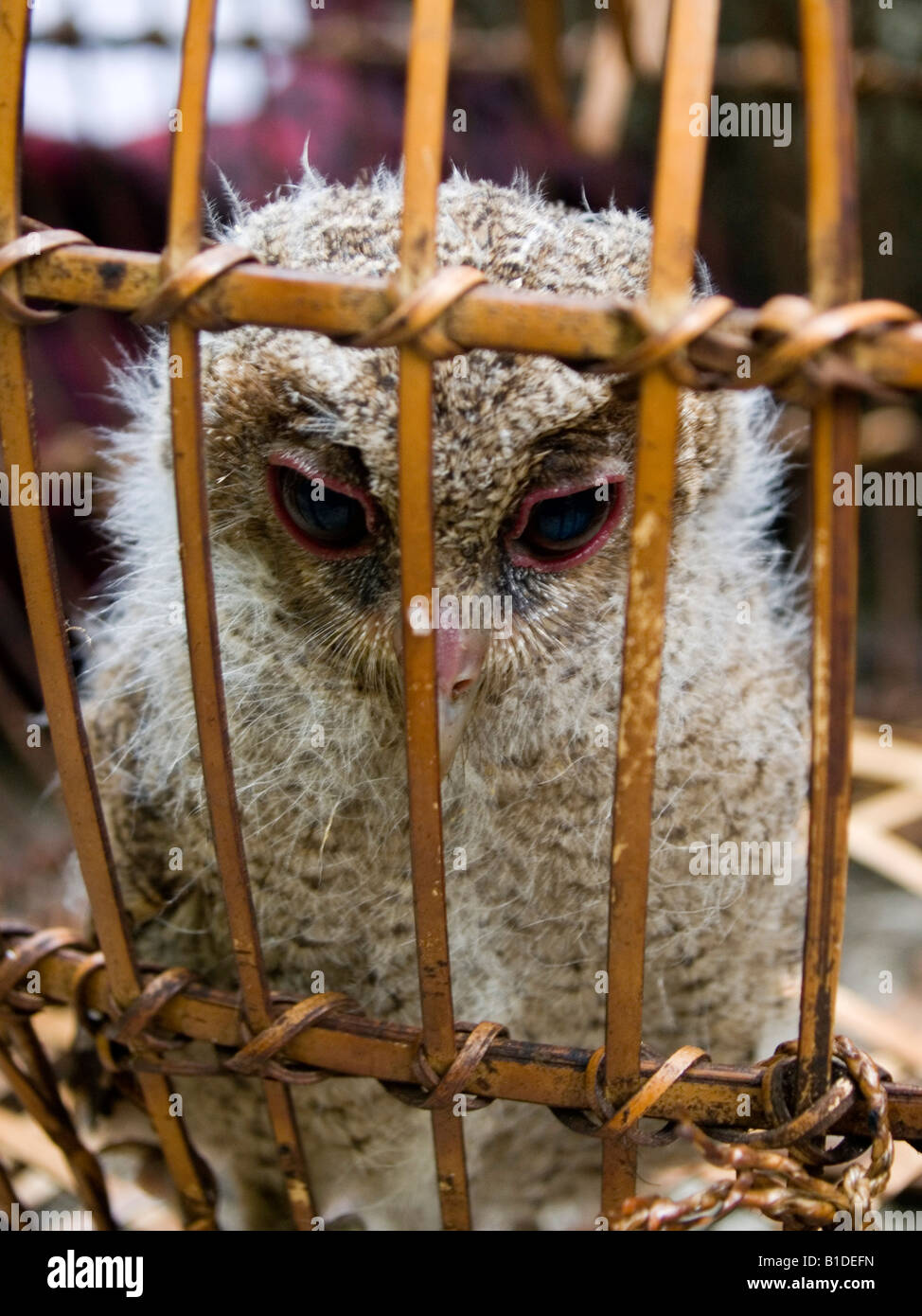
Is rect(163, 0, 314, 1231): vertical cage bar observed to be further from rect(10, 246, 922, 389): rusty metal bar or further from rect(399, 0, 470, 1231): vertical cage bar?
rect(399, 0, 470, 1231): vertical cage bar

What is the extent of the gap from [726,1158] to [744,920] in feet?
1.54

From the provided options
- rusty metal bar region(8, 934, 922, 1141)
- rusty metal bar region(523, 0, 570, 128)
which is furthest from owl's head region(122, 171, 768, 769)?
rusty metal bar region(523, 0, 570, 128)

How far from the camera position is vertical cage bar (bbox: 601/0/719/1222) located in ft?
2.16

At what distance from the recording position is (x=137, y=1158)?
1.50 m

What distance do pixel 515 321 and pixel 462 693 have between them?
1.13 ft

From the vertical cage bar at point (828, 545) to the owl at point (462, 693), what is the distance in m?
0.21

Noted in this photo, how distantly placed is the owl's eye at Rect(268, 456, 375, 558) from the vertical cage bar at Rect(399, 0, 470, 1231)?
0.60 feet

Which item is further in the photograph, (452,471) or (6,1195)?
(6,1195)

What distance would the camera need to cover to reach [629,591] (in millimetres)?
714
